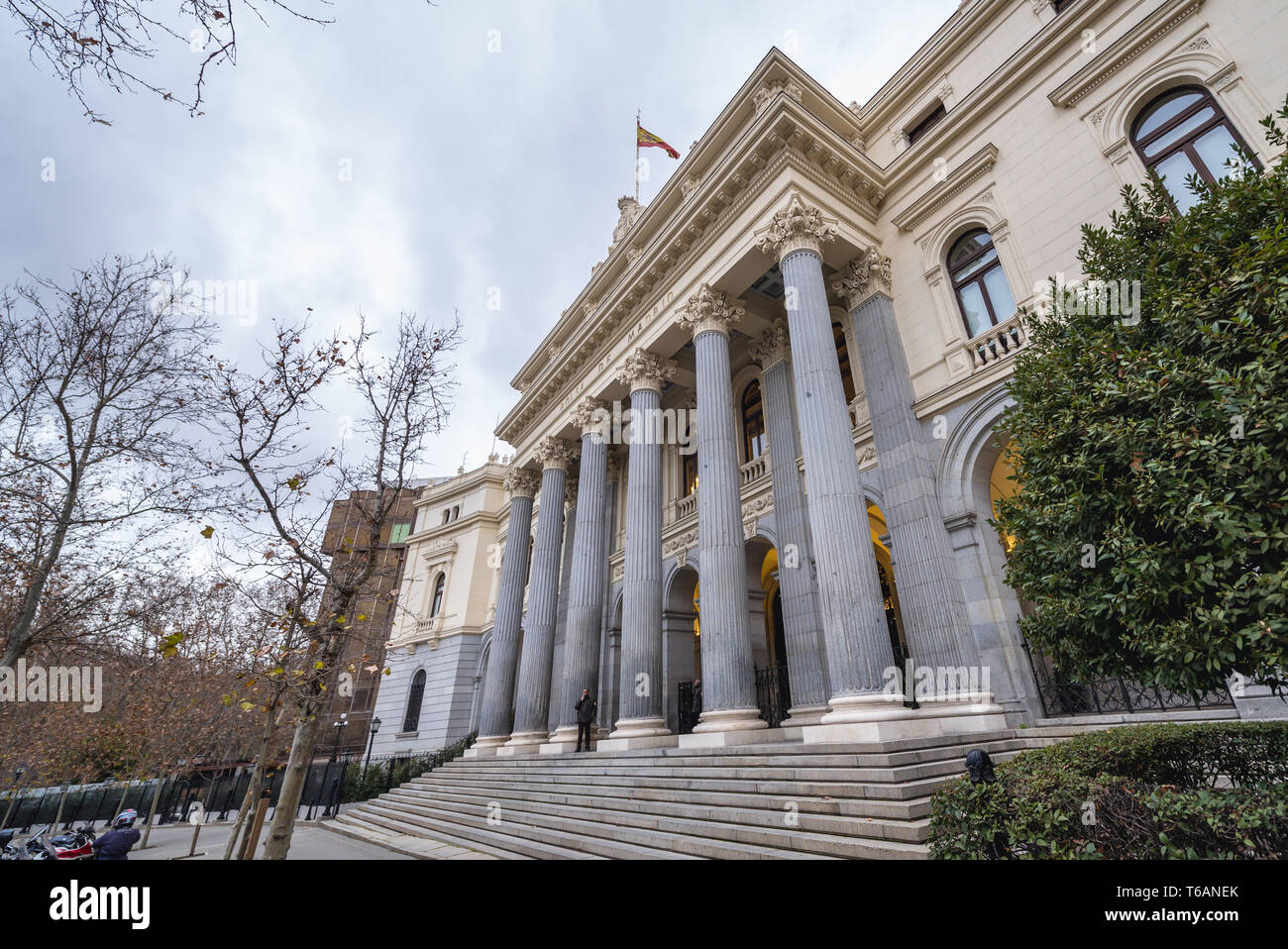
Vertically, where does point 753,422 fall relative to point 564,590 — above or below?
above

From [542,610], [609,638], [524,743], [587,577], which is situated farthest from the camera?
[609,638]

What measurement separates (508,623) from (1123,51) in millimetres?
20562

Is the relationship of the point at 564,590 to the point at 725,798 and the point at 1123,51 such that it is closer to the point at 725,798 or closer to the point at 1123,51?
the point at 725,798

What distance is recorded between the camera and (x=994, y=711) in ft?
28.5

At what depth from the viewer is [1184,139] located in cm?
948

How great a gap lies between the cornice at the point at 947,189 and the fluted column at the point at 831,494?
6.91ft

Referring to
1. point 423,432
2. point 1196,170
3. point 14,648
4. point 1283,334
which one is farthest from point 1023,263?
point 14,648

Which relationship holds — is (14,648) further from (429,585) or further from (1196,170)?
(429,585)

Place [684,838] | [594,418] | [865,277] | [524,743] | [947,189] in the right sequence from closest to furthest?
[684,838]
[947,189]
[865,277]
[524,743]
[594,418]

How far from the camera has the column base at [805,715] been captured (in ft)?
36.4

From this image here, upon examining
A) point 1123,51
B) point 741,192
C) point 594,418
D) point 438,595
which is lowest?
point 438,595

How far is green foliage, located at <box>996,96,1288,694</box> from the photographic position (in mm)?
3951

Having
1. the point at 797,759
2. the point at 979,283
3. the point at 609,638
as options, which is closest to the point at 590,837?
the point at 797,759
